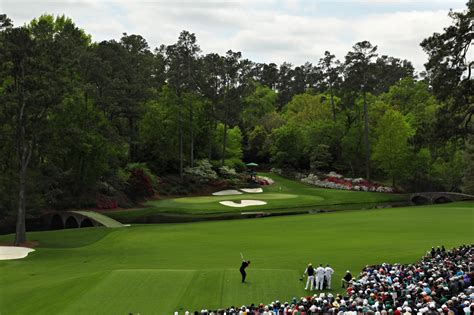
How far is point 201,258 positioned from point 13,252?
16.1m

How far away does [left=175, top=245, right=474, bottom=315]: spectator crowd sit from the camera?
55.6 feet

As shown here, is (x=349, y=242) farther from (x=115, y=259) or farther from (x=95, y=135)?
(x=95, y=135)

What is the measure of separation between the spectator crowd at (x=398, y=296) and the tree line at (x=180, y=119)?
12.7 metres

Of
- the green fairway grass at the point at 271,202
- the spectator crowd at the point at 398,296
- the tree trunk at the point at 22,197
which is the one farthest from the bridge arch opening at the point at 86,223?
the spectator crowd at the point at 398,296

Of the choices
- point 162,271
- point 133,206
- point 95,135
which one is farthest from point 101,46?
point 162,271

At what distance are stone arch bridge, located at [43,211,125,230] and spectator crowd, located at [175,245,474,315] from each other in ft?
124

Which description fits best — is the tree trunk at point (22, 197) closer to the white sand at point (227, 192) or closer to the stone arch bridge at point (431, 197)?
the white sand at point (227, 192)

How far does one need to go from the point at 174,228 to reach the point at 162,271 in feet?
80.8

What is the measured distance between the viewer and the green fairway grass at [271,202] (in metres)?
65.0

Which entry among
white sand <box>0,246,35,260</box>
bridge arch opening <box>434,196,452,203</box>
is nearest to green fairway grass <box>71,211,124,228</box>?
white sand <box>0,246,35,260</box>

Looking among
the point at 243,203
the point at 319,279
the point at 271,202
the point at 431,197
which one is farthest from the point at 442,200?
the point at 319,279

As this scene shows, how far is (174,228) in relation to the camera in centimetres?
5175

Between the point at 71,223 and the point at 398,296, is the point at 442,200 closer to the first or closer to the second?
the point at 71,223

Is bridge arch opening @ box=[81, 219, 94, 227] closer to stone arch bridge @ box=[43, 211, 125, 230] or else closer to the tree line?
stone arch bridge @ box=[43, 211, 125, 230]
